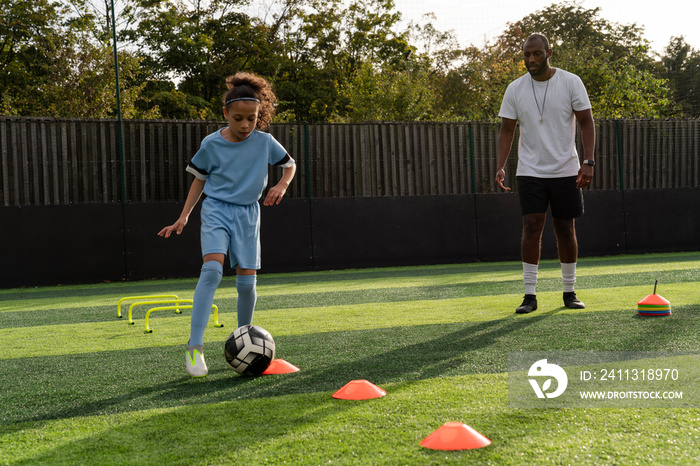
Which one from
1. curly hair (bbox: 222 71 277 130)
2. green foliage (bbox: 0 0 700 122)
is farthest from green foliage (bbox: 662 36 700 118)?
curly hair (bbox: 222 71 277 130)

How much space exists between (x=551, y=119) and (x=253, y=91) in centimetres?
277

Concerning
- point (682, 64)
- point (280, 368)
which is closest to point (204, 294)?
point (280, 368)

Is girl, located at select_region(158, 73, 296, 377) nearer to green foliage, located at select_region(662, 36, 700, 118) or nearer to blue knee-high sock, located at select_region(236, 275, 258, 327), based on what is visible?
blue knee-high sock, located at select_region(236, 275, 258, 327)

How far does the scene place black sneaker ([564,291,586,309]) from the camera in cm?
572

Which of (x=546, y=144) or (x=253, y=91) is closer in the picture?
(x=253, y=91)

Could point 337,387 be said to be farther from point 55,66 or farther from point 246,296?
point 55,66

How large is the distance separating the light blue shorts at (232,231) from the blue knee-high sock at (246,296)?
0.08 m

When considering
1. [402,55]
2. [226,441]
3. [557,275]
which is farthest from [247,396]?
[402,55]

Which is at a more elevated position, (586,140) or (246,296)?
(586,140)

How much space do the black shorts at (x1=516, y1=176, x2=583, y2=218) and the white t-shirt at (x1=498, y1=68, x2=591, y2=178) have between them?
0.19 feet

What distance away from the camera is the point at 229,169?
13.3 ft

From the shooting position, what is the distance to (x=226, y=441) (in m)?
2.46

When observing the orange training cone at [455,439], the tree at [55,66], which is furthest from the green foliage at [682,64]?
the orange training cone at [455,439]

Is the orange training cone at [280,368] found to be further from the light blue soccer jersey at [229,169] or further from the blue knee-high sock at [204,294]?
the light blue soccer jersey at [229,169]
